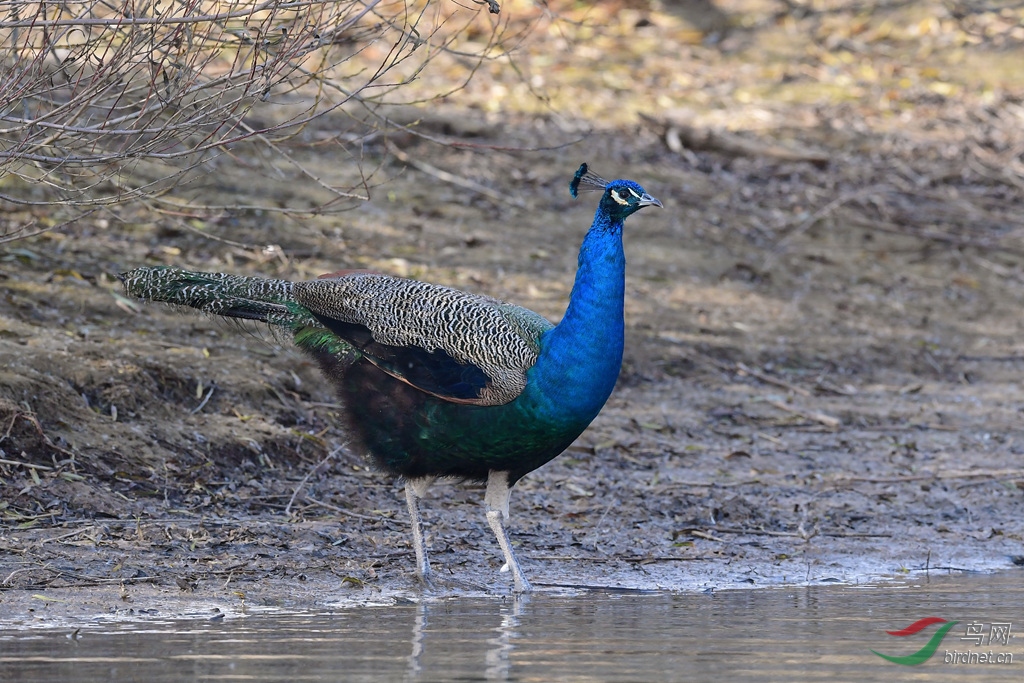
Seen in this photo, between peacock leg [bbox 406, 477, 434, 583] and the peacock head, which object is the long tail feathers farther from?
the peacock head

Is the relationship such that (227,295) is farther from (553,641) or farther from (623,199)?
(553,641)

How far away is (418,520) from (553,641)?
137 cm

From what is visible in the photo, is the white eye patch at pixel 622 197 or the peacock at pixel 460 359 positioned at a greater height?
the white eye patch at pixel 622 197

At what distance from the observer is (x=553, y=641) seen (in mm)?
4996

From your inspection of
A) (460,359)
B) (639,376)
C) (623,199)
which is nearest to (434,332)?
(460,359)

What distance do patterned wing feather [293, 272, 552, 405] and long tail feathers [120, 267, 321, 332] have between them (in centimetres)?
9

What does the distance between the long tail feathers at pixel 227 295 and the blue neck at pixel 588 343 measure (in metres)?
1.17

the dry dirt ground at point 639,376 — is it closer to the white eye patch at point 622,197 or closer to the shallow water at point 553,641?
the shallow water at point 553,641

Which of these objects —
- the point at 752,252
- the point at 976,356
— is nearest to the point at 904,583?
the point at 976,356

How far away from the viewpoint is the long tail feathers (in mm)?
6445

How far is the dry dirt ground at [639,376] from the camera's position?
6387 millimetres

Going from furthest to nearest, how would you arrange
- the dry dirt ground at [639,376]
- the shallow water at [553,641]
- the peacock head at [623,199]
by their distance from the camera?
the dry dirt ground at [639,376]
the peacock head at [623,199]
the shallow water at [553,641]

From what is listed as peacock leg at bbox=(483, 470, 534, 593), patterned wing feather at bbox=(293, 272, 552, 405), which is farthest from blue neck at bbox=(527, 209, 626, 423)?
peacock leg at bbox=(483, 470, 534, 593)

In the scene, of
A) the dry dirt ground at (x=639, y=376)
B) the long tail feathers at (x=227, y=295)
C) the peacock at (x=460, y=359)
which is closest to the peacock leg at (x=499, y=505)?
the peacock at (x=460, y=359)
